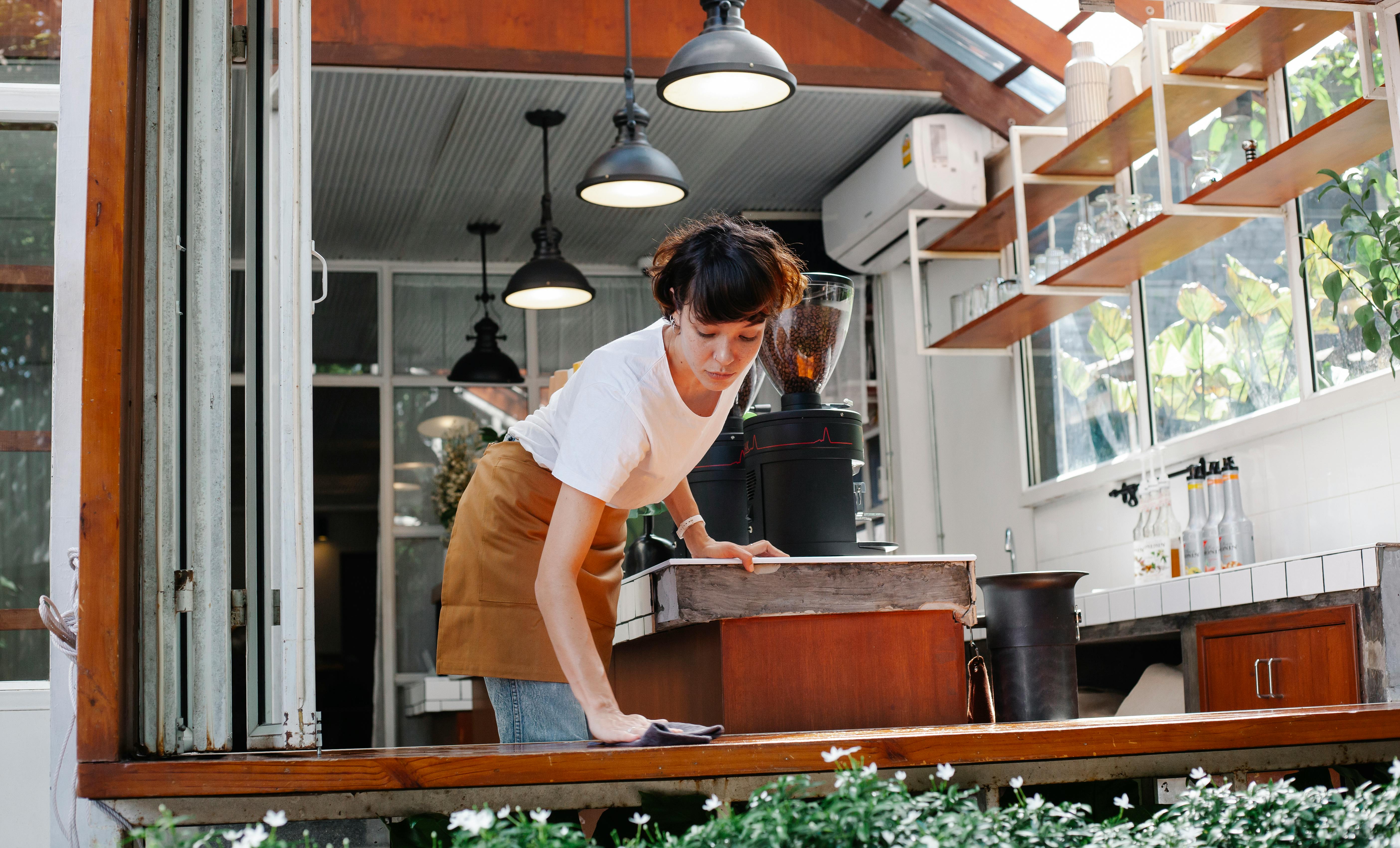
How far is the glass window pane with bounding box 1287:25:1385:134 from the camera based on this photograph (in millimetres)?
3654

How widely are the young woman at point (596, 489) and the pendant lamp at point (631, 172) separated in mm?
2121

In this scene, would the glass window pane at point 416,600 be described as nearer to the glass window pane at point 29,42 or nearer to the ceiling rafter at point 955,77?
the ceiling rafter at point 955,77

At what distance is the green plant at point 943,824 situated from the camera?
1.01 metres

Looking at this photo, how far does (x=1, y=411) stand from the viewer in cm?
266

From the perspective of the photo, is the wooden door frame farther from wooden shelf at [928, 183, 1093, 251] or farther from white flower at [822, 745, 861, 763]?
wooden shelf at [928, 183, 1093, 251]

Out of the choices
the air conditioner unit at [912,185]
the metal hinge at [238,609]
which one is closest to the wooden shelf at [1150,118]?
the air conditioner unit at [912,185]

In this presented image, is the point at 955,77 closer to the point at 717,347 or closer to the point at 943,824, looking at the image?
the point at 717,347

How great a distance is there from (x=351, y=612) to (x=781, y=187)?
3698mm

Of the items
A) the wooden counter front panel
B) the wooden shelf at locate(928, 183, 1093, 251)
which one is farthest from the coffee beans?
the wooden shelf at locate(928, 183, 1093, 251)

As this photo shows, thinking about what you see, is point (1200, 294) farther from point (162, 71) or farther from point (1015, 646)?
point (162, 71)

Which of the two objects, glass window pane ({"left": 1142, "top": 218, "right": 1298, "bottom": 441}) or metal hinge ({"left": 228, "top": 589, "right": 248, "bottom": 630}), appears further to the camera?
glass window pane ({"left": 1142, "top": 218, "right": 1298, "bottom": 441})

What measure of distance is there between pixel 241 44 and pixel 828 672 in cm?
121

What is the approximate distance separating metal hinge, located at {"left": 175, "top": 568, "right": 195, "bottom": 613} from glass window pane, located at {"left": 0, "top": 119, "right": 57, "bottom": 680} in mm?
1416

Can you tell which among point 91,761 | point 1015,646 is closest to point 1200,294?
point 1015,646
